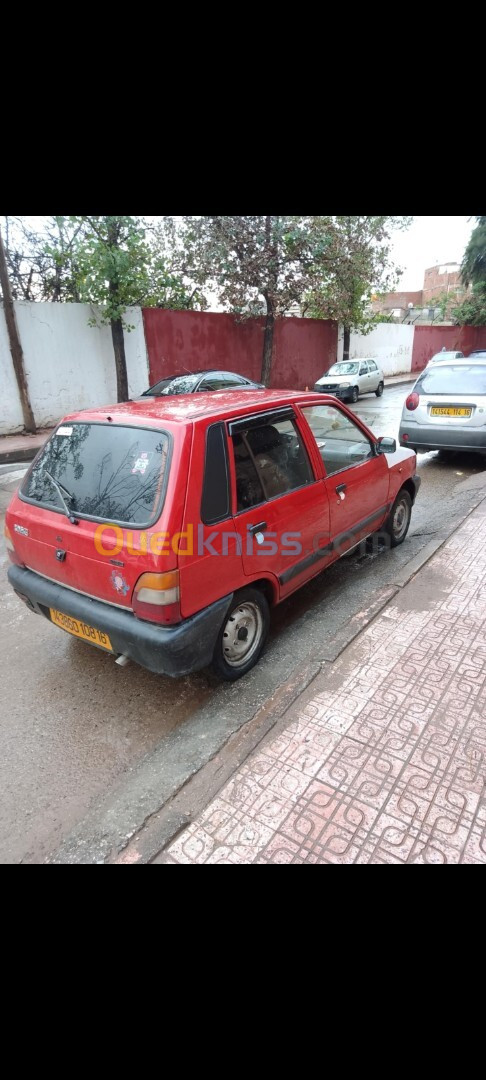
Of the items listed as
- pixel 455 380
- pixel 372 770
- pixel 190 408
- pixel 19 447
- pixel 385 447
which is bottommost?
pixel 372 770

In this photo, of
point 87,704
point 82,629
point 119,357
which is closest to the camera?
point 82,629

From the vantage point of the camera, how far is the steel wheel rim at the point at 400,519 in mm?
4841

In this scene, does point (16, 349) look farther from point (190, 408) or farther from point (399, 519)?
point (190, 408)

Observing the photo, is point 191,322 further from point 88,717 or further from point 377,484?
point 88,717

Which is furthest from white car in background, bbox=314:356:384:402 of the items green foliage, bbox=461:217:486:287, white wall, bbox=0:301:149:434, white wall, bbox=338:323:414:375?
green foliage, bbox=461:217:486:287

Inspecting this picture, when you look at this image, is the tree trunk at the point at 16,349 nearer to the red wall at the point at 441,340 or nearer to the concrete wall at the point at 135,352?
the concrete wall at the point at 135,352

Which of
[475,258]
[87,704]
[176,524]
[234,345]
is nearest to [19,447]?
[87,704]

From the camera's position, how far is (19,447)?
31.3 ft

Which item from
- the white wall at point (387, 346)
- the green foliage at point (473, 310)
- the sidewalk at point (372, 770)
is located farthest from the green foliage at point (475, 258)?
the sidewalk at point (372, 770)

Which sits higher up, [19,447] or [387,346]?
[387,346]

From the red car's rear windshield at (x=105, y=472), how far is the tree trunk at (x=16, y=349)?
8.56m

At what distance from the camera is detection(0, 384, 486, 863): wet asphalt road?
2.33 metres

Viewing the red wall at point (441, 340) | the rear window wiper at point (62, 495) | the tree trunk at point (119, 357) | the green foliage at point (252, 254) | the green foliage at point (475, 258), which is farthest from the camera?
the green foliage at point (475, 258)

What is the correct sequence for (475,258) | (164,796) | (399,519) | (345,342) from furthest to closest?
1. (475,258)
2. (345,342)
3. (399,519)
4. (164,796)
